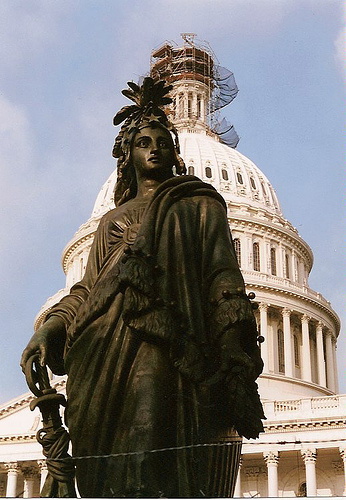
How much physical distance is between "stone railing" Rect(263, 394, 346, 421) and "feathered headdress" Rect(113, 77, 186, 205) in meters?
54.5

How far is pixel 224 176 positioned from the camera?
90.4 m

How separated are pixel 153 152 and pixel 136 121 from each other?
0.24 metres

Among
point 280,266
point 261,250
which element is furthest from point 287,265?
point 261,250

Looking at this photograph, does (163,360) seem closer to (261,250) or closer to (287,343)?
(287,343)

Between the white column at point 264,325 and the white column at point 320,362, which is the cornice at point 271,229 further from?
the white column at point 320,362

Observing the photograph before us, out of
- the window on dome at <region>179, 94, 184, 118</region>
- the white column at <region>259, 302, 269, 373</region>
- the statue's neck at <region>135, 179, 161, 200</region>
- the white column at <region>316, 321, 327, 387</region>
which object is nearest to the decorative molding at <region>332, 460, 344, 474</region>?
the white column at <region>259, 302, 269, 373</region>

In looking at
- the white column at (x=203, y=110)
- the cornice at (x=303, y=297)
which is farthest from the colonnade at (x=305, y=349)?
the white column at (x=203, y=110)

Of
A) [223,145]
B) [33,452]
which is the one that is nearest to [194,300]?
[33,452]

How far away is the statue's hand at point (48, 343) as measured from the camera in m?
4.67

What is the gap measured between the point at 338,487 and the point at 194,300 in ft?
188

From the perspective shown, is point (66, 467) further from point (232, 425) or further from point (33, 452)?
point (33, 452)

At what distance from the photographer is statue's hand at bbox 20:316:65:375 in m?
4.67

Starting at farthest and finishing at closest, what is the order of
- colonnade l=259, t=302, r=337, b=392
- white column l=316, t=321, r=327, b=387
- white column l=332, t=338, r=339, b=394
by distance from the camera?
white column l=332, t=338, r=339, b=394 < white column l=316, t=321, r=327, b=387 < colonnade l=259, t=302, r=337, b=392

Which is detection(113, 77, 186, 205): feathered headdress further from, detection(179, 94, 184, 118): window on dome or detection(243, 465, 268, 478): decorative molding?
detection(179, 94, 184, 118): window on dome
